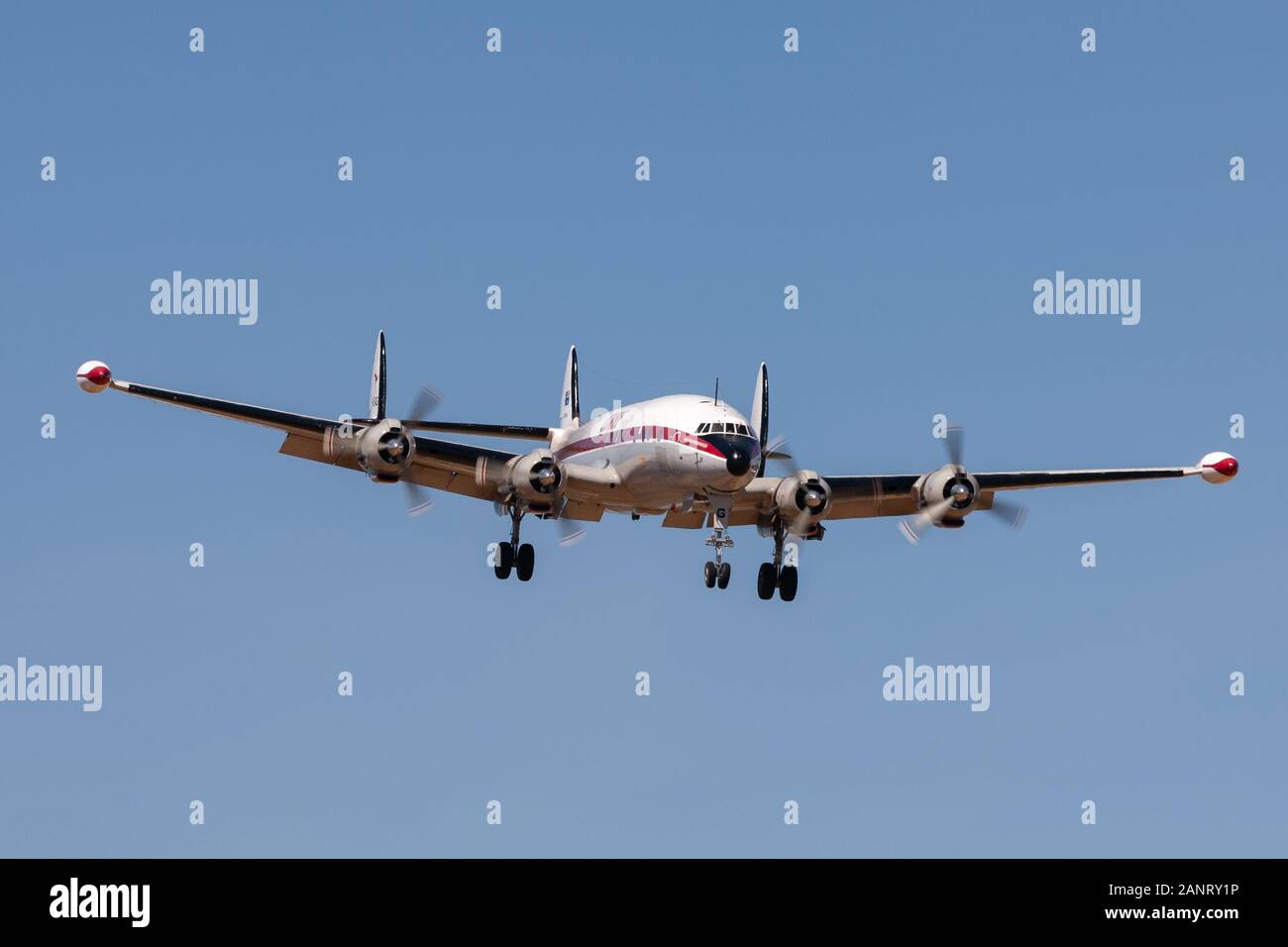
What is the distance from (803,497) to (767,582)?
3071mm

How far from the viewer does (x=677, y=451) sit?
48.9m

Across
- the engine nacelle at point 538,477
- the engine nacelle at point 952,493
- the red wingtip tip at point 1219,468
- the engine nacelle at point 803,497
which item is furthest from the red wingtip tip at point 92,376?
the red wingtip tip at point 1219,468

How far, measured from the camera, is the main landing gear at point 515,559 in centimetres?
5272

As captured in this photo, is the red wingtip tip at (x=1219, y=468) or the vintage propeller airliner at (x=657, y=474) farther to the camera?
the red wingtip tip at (x=1219, y=468)

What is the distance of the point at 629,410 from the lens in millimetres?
51406

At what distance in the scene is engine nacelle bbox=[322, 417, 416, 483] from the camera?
49.0 metres

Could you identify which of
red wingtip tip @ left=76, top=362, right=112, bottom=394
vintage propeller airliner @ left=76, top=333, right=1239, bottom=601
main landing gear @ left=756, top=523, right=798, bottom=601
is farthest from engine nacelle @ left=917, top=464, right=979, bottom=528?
red wingtip tip @ left=76, top=362, right=112, bottom=394

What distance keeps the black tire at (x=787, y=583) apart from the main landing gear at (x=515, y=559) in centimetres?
733

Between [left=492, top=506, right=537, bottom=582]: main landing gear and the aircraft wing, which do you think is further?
[left=492, top=506, right=537, bottom=582]: main landing gear

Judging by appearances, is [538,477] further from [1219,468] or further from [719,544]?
[1219,468]

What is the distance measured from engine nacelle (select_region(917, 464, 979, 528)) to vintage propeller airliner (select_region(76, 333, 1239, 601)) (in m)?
0.04

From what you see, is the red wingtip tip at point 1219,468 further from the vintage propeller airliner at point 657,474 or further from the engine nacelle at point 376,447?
the engine nacelle at point 376,447

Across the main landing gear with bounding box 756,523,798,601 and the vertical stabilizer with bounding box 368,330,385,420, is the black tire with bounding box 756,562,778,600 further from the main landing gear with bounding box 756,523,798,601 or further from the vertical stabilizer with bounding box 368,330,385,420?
the vertical stabilizer with bounding box 368,330,385,420

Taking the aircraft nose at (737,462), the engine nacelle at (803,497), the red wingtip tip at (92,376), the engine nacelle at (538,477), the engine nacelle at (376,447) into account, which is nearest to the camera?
the red wingtip tip at (92,376)
